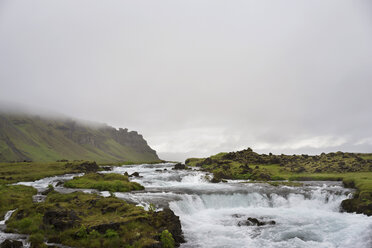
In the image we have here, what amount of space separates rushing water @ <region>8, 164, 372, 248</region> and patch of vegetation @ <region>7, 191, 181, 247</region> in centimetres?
383

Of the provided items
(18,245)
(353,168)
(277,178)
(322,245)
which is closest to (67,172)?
(277,178)

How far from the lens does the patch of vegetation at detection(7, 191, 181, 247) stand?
21.5 m

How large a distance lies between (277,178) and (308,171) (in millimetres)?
13337

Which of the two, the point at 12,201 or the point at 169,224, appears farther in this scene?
the point at 12,201

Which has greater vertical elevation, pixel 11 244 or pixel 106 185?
pixel 106 185

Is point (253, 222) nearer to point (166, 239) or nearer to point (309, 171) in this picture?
point (166, 239)

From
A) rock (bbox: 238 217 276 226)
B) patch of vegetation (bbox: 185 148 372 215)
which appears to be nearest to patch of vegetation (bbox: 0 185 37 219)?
rock (bbox: 238 217 276 226)

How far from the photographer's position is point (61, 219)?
2427cm

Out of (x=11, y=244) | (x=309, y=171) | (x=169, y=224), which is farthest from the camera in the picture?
(x=309, y=171)

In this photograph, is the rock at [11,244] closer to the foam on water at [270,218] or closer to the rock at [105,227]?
the rock at [105,227]

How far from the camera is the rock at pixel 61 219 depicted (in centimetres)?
2356

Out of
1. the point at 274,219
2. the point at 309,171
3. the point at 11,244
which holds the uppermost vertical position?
the point at 309,171

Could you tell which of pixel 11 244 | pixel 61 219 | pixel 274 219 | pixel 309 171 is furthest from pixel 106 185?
pixel 309 171

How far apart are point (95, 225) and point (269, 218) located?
23353mm
